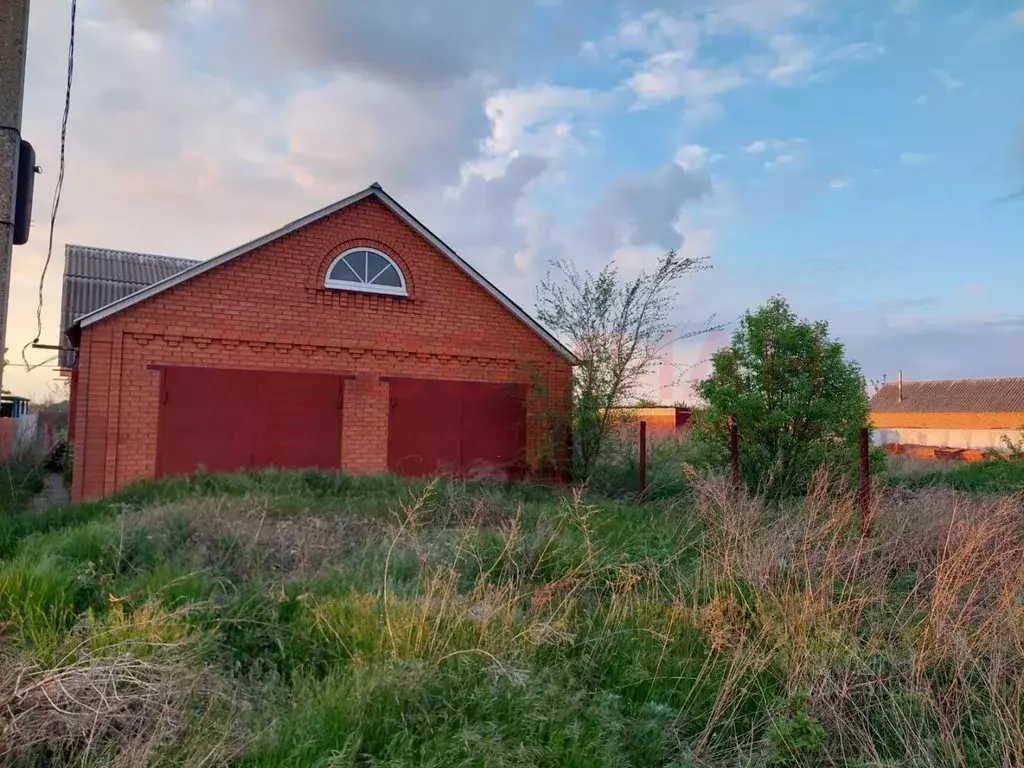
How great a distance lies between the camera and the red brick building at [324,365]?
10422 millimetres

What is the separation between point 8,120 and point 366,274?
925 centimetres

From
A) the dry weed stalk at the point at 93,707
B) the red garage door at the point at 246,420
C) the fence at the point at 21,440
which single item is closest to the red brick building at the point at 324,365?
the red garage door at the point at 246,420

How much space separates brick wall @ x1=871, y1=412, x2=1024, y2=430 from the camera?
43.5 m

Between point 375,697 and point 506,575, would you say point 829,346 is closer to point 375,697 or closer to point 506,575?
point 506,575

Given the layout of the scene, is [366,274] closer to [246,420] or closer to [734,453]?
[246,420]

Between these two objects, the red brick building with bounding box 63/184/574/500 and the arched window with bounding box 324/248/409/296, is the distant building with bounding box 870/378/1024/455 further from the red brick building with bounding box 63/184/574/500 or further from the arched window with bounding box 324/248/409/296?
the arched window with bounding box 324/248/409/296

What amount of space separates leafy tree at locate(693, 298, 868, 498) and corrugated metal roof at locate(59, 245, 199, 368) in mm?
12715

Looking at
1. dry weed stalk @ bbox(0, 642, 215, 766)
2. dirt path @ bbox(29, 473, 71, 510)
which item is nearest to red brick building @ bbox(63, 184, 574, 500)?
dirt path @ bbox(29, 473, 71, 510)

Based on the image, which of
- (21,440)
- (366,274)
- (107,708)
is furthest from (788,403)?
(21,440)

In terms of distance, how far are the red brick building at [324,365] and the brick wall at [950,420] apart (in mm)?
35323

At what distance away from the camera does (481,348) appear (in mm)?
12906

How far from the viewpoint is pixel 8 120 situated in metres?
2.96

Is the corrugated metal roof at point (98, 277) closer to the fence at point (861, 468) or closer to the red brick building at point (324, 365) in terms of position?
the red brick building at point (324, 365)

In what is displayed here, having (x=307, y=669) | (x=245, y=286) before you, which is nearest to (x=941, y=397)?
(x=245, y=286)
